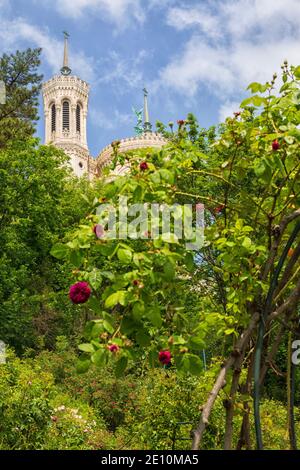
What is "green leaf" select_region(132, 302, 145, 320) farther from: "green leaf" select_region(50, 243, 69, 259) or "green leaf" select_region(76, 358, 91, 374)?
"green leaf" select_region(50, 243, 69, 259)

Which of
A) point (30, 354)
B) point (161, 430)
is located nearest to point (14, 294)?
point (30, 354)

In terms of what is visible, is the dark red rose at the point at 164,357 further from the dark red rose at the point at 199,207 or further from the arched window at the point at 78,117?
the arched window at the point at 78,117

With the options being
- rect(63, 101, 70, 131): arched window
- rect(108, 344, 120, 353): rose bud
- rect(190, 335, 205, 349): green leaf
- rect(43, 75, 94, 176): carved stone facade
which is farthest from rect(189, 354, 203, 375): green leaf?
rect(63, 101, 70, 131): arched window

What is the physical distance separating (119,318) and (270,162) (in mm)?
899

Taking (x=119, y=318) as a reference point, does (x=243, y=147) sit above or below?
above

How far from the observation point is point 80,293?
1.78m

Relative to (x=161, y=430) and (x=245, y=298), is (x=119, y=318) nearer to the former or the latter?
(x=245, y=298)

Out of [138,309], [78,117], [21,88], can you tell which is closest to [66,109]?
[78,117]

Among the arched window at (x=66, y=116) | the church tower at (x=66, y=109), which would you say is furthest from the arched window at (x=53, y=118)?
the arched window at (x=66, y=116)

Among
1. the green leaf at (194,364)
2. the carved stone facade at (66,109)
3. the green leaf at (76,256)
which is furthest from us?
the carved stone facade at (66,109)

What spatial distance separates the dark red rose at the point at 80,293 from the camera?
5.80ft

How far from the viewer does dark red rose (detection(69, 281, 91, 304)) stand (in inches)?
69.6
